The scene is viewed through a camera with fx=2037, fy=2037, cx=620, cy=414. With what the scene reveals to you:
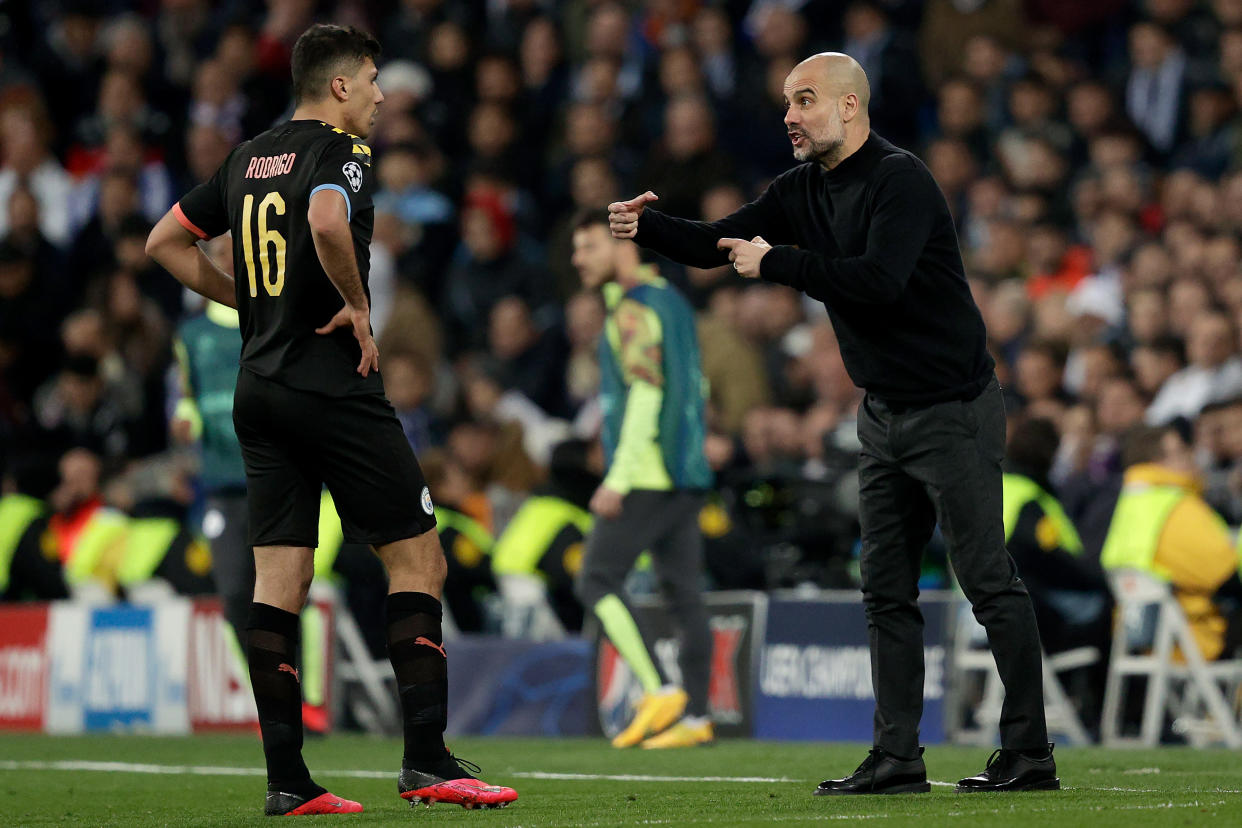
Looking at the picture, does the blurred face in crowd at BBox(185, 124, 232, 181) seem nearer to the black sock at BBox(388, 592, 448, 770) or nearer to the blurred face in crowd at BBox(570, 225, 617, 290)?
the blurred face in crowd at BBox(570, 225, 617, 290)

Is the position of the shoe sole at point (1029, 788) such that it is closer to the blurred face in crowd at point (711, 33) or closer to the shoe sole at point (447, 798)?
the shoe sole at point (447, 798)

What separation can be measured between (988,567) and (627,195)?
10772 millimetres

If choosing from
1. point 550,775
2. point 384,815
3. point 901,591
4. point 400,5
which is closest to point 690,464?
point 550,775

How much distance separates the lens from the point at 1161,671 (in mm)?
10898

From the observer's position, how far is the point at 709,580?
1299cm

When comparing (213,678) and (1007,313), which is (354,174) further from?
(1007,313)

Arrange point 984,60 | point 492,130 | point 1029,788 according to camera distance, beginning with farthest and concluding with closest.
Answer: point 492,130 → point 984,60 → point 1029,788

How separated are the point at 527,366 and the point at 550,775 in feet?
26.8

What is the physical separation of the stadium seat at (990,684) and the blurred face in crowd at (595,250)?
2672 millimetres

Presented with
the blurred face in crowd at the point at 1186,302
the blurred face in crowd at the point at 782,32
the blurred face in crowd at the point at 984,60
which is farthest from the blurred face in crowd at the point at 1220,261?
the blurred face in crowd at the point at 782,32

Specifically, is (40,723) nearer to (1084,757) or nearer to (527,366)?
(527,366)

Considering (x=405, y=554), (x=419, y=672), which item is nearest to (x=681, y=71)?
(x=405, y=554)

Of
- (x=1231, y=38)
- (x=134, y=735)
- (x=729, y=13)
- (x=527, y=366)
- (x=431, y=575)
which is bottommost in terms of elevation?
(x=134, y=735)

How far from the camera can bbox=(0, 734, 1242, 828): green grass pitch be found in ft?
19.7
